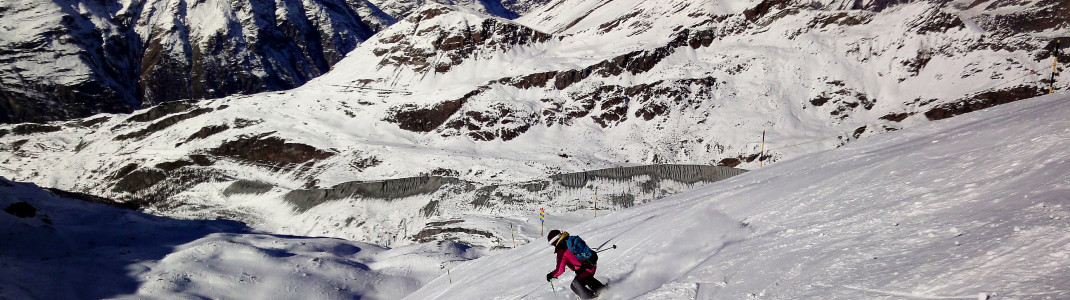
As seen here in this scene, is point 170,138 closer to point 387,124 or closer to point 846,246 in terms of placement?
point 387,124

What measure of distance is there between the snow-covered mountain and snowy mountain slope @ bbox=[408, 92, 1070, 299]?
152 feet

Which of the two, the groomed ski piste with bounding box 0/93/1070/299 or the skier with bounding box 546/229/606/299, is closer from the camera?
the groomed ski piste with bounding box 0/93/1070/299

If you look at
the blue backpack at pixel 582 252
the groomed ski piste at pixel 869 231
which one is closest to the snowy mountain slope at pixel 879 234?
the groomed ski piste at pixel 869 231

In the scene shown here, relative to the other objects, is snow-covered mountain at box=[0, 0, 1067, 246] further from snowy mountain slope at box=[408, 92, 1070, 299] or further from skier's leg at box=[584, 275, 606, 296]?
skier's leg at box=[584, 275, 606, 296]

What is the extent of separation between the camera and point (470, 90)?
331ft

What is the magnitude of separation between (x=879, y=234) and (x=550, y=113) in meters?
86.3

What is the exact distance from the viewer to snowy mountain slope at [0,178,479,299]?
112 ft

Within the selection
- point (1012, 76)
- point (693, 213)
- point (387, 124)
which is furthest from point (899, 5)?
point (693, 213)

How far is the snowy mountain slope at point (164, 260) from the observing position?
112ft

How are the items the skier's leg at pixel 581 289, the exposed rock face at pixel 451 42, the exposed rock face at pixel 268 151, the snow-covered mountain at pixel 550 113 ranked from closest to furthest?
1. the skier's leg at pixel 581 289
2. the snow-covered mountain at pixel 550 113
3. the exposed rock face at pixel 268 151
4. the exposed rock face at pixel 451 42

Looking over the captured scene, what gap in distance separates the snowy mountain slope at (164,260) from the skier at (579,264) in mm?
29906

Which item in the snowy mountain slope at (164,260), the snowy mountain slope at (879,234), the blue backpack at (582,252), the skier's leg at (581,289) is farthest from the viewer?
the snowy mountain slope at (164,260)

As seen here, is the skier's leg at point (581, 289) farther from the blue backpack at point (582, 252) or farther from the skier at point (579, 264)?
the blue backpack at point (582, 252)

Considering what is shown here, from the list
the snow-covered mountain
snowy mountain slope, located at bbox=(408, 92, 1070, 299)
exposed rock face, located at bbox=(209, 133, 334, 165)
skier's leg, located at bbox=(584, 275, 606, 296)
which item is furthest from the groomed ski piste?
exposed rock face, located at bbox=(209, 133, 334, 165)
